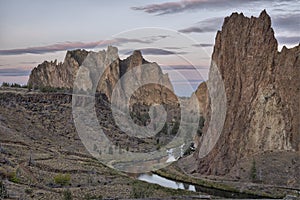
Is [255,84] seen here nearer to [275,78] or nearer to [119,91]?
[275,78]

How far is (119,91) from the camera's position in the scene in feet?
644

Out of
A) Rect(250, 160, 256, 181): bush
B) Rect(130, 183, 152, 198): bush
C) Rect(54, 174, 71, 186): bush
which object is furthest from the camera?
Rect(250, 160, 256, 181): bush

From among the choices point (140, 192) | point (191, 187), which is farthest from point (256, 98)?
point (140, 192)

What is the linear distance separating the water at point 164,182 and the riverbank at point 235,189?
3.63ft

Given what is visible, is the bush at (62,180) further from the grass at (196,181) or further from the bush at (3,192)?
the grass at (196,181)

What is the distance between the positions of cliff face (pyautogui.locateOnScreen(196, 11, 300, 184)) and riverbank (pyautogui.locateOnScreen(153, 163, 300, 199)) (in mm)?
4726

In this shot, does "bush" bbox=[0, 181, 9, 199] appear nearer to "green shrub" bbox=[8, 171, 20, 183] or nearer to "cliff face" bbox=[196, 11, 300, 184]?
"green shrub" bbox=[8, 171, 20, 183]

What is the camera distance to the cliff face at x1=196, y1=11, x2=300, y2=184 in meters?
68.9

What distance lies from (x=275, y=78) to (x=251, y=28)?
30.9 ft

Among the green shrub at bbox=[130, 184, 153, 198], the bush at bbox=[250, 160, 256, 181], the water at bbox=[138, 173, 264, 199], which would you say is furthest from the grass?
the green shrub at bbox=[130, 184, 153, 198]

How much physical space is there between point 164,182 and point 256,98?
1938 cm

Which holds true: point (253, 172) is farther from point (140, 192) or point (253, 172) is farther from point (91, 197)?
point (91, 197)

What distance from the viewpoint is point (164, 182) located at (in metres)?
66.8

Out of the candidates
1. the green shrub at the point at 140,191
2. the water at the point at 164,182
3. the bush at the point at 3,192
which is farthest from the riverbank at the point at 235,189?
the bush at the point at 3,192
